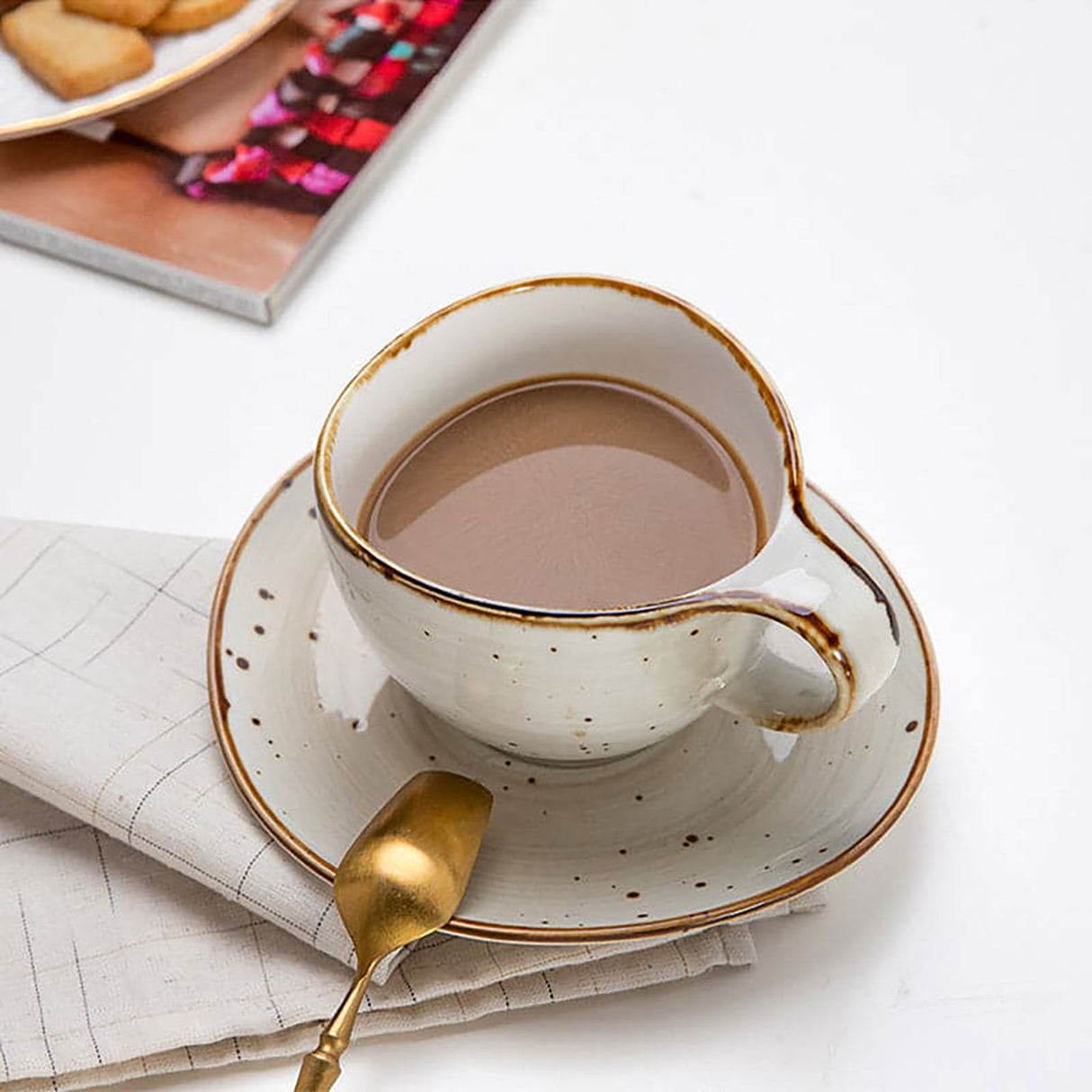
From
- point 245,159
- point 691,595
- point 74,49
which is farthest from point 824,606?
point 74,49

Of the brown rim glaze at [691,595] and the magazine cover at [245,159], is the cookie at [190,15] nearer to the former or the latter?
the magazine cover at [245,159]

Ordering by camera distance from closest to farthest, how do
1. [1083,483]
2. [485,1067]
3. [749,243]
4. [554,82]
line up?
[485,1067], [1083,483], [749,243], [554,82]

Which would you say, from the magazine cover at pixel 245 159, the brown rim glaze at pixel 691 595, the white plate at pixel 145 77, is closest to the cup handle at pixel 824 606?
the brown rim glaze at pixel 691 595

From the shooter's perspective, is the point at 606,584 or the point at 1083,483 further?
the point at 1083,483

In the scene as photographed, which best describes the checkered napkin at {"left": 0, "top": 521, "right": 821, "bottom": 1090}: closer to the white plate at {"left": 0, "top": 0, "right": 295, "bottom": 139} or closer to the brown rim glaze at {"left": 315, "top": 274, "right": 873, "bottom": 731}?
the brown rim glaze at {"left": 315, "top": 274, "right": 873, "bottom": 731}

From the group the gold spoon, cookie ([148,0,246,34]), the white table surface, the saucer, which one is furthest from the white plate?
the gold spoon

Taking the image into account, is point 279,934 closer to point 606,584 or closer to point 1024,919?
point 606,584

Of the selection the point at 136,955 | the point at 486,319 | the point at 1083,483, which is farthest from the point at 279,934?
the point at 1083,483

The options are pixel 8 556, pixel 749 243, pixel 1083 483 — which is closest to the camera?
pixel 8 556
